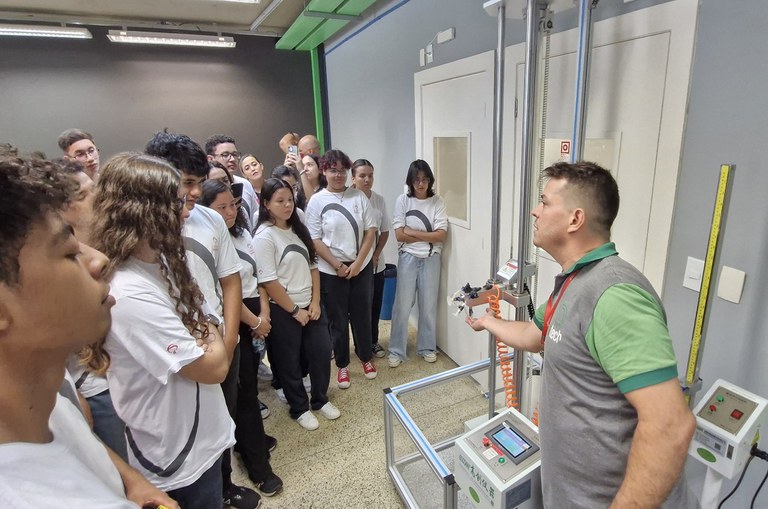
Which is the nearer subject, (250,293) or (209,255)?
(209,255)

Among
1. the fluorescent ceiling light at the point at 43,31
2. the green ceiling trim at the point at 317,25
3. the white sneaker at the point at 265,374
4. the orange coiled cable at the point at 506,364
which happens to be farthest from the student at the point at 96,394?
the fluorescent ceiling light at the point at 43,31

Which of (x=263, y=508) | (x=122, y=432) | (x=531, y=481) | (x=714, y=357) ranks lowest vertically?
(x=263, y=508)

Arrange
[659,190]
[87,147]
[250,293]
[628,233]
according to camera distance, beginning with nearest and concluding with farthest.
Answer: [659,190], [628,233], [250,293], [87,147]

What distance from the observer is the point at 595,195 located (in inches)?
41.0

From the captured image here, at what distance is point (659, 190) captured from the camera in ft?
4.81

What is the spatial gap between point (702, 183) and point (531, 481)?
1154mm

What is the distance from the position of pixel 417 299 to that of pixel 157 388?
7.32 ft

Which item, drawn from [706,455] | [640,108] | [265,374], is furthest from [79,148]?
[706,455]

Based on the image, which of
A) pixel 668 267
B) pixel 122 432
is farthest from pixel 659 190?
pixel 122 432

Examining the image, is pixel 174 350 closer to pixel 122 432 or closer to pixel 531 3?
pixel 122 432

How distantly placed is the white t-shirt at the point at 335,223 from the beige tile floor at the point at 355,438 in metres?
0.91

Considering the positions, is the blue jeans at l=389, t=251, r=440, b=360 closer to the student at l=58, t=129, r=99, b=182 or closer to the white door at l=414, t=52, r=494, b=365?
the white door at l=414, t=52, r=494, b=365

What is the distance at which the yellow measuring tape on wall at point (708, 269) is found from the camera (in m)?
1.02

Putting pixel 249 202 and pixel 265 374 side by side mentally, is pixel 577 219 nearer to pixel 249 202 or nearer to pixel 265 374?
pixel 249 202
